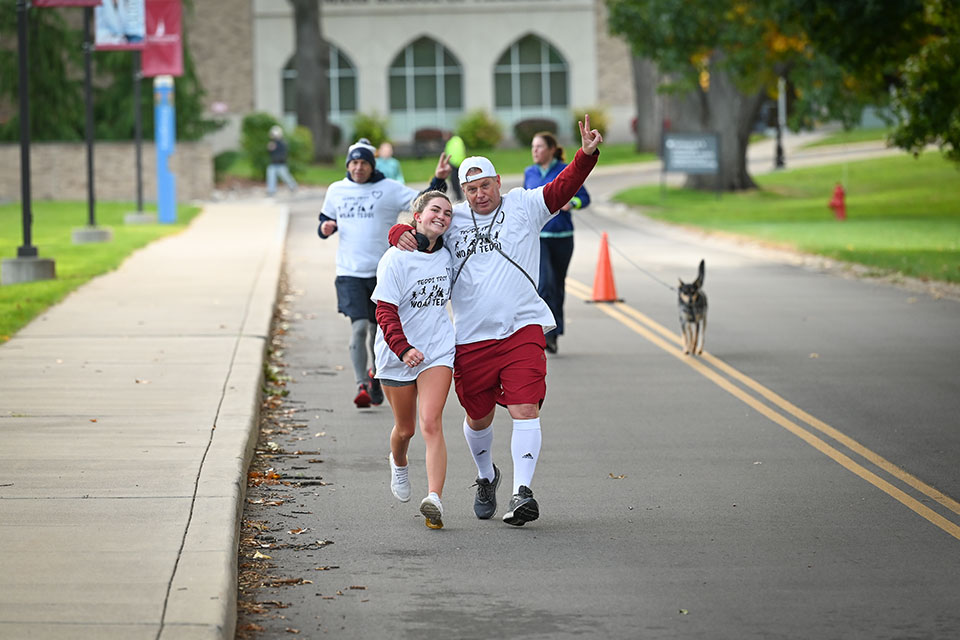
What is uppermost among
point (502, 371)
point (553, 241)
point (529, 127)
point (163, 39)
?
point (529, 127)

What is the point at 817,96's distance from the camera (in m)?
37.6

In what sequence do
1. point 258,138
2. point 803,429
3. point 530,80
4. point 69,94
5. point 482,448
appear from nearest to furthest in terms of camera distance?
point 482,448, point 803,429, point 69,94, point 258,138, point 530,80

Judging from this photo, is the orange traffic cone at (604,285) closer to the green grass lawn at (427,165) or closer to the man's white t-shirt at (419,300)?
the man's white t-shirt at (419,300)

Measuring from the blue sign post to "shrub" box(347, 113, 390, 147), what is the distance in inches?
1147

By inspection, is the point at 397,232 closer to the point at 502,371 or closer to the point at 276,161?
the point at 502,371

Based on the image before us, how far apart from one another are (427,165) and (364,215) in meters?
49.4

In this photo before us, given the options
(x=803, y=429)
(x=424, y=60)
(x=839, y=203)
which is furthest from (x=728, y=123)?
(x=803, y=429)

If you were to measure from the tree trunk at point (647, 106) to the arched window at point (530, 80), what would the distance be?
8.64 meters

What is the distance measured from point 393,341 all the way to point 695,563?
182 cm

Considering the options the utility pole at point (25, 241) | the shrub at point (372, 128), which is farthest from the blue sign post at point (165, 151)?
the shrub at point (372, 128)

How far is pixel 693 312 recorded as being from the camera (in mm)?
14172

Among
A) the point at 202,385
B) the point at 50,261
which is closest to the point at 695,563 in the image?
the point at 202,385

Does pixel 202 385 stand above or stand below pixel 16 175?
below

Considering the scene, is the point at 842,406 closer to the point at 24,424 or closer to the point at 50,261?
the point at 24,424
